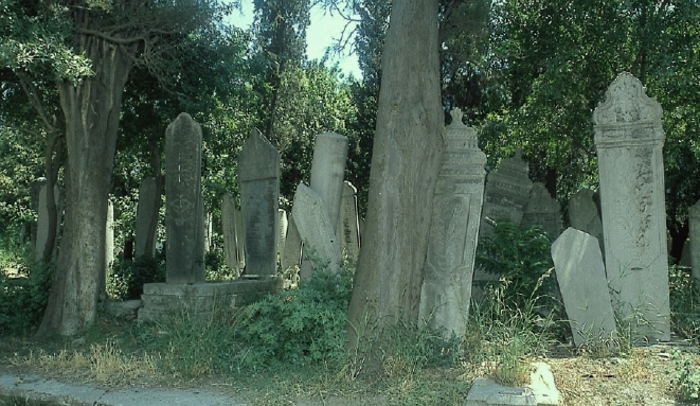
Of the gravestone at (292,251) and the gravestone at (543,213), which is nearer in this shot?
the gravestone at (543,213)

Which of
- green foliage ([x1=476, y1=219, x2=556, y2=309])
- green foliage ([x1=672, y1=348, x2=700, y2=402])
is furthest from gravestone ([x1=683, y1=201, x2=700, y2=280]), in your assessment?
green foliage ([x1=672, y1=348, x2=700, y2=402])

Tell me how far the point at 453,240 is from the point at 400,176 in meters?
0.97

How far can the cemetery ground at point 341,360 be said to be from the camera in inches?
236

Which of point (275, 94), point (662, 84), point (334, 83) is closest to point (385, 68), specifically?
point (662, 84)

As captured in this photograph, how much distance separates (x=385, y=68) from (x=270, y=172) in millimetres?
4038

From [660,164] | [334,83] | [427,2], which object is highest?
[334,83]

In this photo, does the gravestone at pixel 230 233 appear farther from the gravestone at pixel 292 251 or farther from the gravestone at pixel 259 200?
the gravestone at pixel 259 200

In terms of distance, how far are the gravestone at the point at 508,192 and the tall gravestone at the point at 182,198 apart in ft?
15.0

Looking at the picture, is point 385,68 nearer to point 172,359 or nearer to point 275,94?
point 172,359

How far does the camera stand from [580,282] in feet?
23.8

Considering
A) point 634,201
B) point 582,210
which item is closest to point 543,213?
point 582,210

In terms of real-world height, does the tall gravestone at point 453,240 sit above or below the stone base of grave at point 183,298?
above

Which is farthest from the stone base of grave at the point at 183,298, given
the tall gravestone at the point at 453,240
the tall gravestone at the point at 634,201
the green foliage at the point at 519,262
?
the tall gravestone at the point at 634,201

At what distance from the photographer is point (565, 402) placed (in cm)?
582
